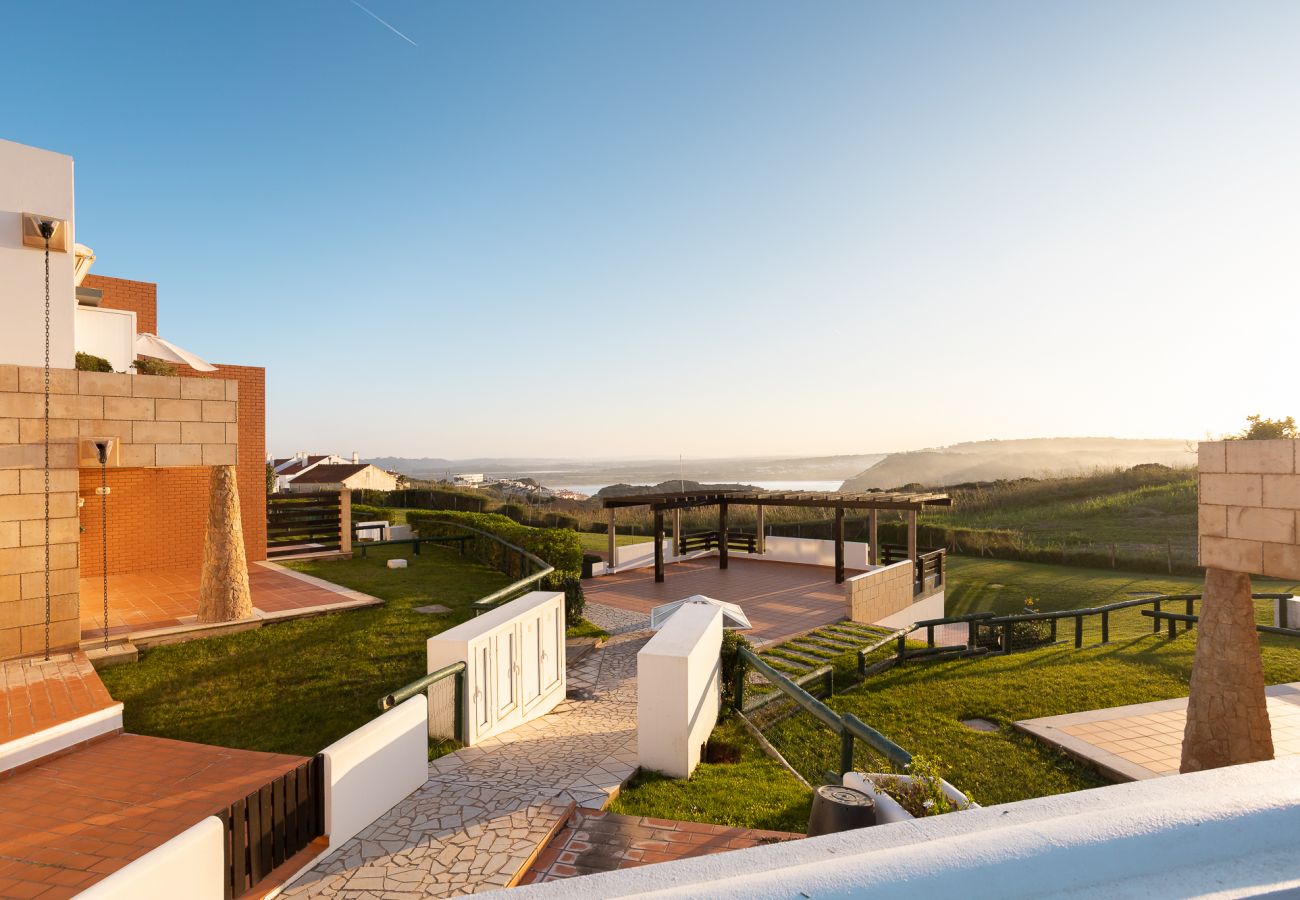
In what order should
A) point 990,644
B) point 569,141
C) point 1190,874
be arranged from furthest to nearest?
point 569,141
point 990,644
point 1190,874

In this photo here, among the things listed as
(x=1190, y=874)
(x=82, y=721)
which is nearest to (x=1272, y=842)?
(x=1190, y=874)

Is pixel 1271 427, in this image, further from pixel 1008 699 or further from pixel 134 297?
pixel 134 297

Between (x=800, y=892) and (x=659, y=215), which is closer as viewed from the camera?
(x=800, y=892)

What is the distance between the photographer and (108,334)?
12.3 meters

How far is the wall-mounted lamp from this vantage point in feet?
29.6

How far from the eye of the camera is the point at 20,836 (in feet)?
15.0

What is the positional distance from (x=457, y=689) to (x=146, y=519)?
1197cm

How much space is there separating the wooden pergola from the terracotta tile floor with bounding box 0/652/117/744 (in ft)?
31.8

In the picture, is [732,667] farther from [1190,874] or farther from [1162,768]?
[1190,874]

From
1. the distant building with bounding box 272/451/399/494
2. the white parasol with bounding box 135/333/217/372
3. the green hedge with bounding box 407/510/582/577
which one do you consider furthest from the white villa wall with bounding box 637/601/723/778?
the distant building with bounding box 272/451/399/494

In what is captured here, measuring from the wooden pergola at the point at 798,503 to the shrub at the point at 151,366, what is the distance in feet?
29.7

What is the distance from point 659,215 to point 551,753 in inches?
559

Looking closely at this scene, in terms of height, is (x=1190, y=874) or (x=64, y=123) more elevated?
(x=64, y=123)

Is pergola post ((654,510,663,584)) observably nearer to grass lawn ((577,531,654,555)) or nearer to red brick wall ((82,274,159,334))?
grass lawn ((577,531,654,555))
